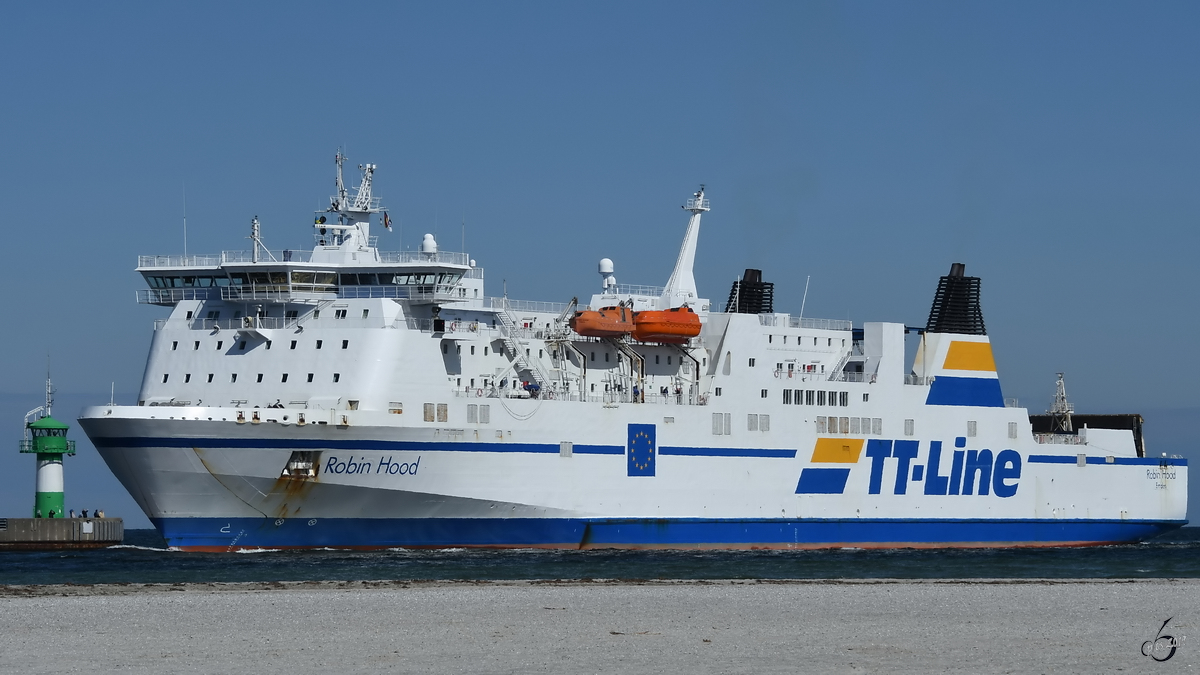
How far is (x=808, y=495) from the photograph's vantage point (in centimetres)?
4053

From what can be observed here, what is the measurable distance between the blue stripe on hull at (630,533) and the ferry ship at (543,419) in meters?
0.05

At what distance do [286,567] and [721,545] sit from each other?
1165 centimetres

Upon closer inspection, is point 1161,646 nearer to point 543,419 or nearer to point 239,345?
point 543,419

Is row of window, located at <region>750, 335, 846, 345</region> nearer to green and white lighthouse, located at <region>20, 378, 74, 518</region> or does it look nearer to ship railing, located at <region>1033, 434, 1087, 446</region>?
ship railing, located at <region>1033, 434, 1087, 446</region>

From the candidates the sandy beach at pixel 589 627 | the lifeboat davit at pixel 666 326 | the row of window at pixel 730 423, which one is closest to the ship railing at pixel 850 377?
the row of window at pixel 730 423

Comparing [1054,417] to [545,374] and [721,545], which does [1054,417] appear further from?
[545,374]

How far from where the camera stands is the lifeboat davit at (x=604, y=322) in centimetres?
3750

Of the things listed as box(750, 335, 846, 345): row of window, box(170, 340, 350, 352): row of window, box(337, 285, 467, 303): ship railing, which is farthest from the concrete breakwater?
box(750, 335, 846, 345): row of window

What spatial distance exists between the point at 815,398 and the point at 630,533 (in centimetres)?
647

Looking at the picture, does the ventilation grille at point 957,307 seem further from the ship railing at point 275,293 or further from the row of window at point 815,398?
the ship railing at point 275,293

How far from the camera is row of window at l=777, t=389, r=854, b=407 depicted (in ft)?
133

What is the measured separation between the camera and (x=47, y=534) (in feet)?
138

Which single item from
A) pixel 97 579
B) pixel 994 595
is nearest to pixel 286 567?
pixel 97 579

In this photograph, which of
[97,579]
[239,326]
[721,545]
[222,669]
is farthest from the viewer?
[721,545]
